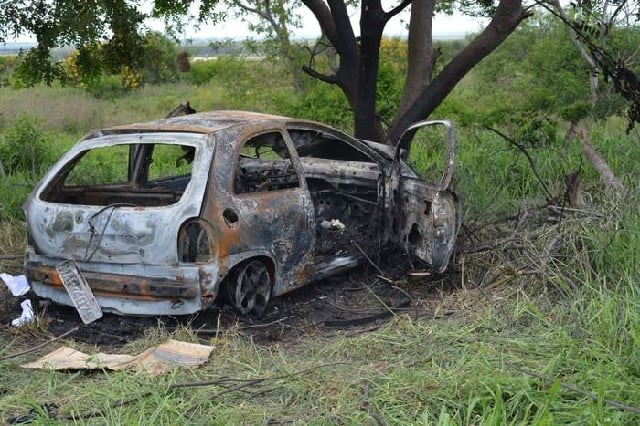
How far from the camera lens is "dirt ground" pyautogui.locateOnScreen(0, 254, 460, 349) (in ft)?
17.7

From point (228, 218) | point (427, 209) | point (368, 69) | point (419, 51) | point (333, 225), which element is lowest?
point (333, 225)

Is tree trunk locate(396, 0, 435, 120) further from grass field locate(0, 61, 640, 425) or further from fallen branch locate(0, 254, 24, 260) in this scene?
fallen branch locate(0, 254, 24, 260)

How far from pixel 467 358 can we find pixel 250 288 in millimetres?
1734

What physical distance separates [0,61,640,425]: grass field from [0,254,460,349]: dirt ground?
0.40 feet

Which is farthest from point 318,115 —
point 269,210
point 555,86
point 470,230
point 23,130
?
point 269,210

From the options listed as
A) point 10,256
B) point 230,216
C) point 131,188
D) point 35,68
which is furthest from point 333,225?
point 35,68

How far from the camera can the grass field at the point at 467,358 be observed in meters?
3.81

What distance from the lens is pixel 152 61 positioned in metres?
9.68

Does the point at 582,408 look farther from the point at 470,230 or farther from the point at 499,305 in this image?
the point at 470,230

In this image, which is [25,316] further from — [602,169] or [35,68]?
[602,169]

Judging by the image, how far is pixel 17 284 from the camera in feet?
19.8

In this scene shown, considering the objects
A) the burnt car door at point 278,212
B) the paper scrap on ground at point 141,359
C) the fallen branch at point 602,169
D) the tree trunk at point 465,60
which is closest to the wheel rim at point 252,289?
the burnt car door at point 278,212

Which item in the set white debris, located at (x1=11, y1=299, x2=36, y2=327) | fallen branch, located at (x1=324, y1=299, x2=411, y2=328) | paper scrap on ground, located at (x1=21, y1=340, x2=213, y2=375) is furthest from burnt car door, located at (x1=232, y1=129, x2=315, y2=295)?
white debris, located at (x1=11, y1=299, x2=36, y2=327)

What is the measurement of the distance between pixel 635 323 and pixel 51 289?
3839 mm
